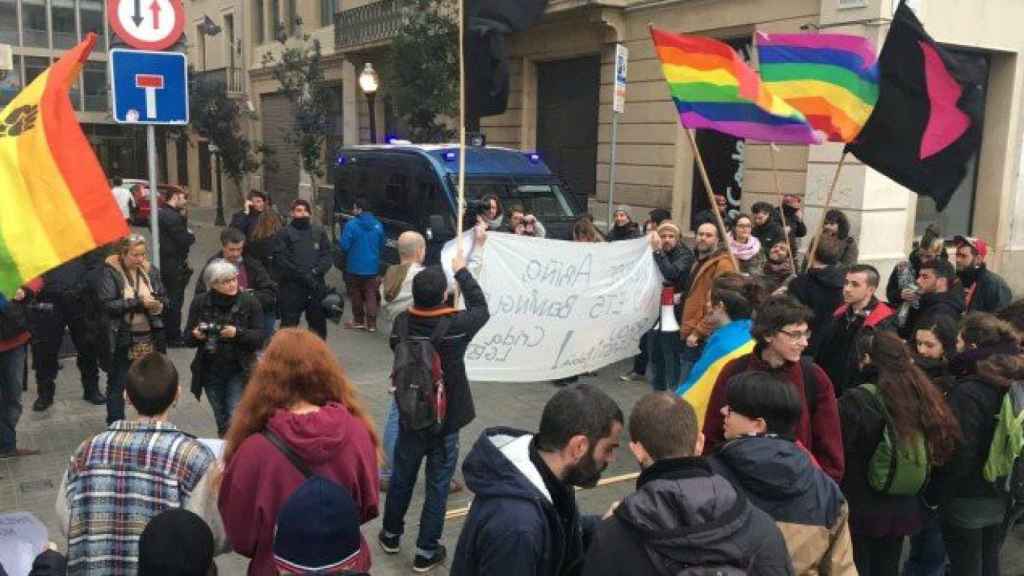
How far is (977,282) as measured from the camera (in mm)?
7141

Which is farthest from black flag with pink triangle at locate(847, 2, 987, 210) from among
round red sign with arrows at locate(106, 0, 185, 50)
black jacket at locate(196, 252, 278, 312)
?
round red sign with arrows at locate(106, 0, 185, 50)

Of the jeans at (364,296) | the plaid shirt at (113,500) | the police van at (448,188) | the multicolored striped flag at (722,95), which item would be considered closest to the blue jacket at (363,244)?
the jeans at (364,296)

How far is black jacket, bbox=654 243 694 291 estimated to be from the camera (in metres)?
7.03

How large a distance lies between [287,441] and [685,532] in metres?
1.47

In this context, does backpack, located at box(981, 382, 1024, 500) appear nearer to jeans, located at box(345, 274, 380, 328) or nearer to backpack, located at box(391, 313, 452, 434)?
backpack, located at box(391, 313, 452, 434)

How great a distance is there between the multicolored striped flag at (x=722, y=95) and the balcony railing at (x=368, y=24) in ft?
44.9

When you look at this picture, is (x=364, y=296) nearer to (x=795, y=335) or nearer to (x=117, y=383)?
(x=117, y=383)

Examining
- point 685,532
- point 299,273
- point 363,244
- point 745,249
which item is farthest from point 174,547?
point 363,244

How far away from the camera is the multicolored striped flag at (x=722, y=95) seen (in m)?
5.82

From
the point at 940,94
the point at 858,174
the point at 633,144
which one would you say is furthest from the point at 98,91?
the point at 940,94

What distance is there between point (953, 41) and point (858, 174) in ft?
8.76

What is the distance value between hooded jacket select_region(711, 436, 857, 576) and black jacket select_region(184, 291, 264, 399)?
11.8ft

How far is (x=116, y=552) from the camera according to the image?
2721mm

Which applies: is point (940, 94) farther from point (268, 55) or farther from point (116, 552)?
point (268, 55)
